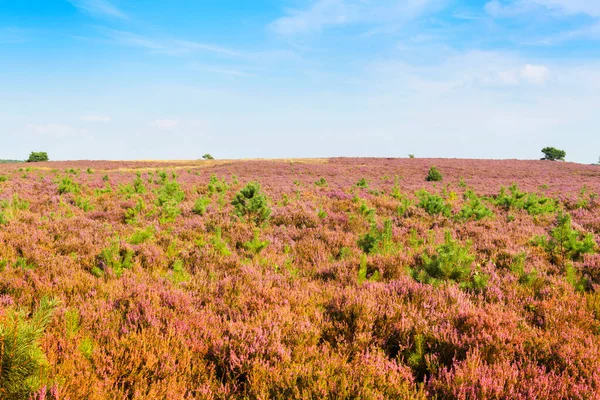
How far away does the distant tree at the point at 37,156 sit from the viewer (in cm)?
5496

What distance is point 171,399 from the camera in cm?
233

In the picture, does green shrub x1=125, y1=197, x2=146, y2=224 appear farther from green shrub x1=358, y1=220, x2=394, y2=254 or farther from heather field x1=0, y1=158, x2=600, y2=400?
green shrub x1=358, y1=220, x2=394, y2=254

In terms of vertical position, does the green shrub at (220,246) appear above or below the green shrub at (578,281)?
above

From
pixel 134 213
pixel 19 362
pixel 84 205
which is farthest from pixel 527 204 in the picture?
pixel 84 205

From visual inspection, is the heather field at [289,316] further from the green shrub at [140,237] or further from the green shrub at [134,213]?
the green shrub at [134,213]

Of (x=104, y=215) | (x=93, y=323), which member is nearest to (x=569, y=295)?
(x=93, y=323)

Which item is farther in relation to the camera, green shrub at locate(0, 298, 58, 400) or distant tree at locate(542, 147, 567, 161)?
distant tree at locate(542, 147, 567, 161)

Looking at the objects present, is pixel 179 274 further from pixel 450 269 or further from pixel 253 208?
pixel 253 208

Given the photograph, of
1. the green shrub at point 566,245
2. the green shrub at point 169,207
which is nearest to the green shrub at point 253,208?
the green shrub at point 169,207

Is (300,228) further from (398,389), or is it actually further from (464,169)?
(464,169)

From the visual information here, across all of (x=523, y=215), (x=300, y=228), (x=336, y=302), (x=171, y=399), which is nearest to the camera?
(x=171, y=399)

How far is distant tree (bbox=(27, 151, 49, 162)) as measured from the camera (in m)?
55.0

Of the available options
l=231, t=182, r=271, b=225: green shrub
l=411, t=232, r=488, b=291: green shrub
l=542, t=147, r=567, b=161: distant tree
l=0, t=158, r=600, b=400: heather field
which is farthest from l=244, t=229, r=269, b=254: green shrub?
l=542, t=147, r=567, b=161: distant tree

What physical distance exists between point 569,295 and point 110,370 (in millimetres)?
5126
